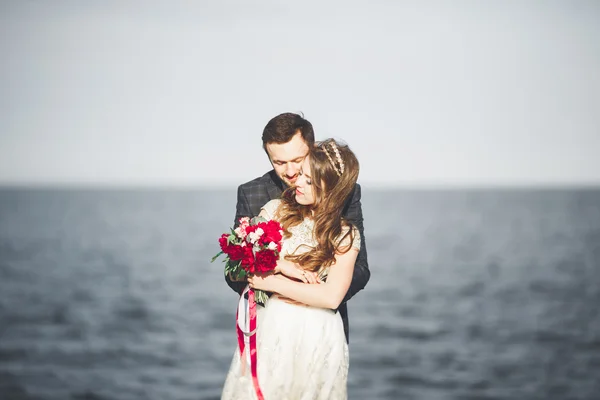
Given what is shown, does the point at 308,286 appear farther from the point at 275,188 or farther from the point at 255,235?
the point at 275,188

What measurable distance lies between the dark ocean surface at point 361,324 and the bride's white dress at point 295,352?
15.5 m

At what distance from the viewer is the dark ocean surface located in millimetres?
22359

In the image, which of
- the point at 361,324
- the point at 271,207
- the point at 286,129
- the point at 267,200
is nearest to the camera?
the point at 271,207

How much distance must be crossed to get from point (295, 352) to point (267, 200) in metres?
1.25

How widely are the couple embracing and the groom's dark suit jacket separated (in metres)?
0.14

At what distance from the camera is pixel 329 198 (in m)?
5.73

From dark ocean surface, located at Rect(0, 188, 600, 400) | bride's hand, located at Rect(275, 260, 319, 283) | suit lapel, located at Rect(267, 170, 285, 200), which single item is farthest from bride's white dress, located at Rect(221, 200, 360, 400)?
dark ocean surface, located at Rect(0, 188, 600, 400)

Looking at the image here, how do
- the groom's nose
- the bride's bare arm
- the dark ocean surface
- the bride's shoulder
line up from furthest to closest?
the dark ocean surface, the groom's nose, the bride's shoulder, the bride's bare arm

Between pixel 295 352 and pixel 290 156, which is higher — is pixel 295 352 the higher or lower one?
the lower one

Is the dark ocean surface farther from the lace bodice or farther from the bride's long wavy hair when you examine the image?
the bride's long wavy hair

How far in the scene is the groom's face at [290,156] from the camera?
613 centimetres

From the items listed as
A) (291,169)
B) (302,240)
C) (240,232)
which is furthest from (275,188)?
(240,232)

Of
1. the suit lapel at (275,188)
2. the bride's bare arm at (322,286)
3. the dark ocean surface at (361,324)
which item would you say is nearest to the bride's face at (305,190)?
the bride's bare arm at (322,286)

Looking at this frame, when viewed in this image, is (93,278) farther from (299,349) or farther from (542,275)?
(299,349)
